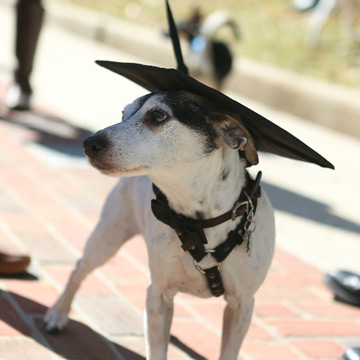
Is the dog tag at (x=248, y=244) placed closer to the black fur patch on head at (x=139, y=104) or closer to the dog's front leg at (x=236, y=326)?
the dog's front leg at (x=236, y=326)

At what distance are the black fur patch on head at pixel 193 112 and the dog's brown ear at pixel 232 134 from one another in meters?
0.03

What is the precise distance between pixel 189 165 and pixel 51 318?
1253 mm

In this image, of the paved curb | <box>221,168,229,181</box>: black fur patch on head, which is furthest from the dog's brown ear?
the paved curb

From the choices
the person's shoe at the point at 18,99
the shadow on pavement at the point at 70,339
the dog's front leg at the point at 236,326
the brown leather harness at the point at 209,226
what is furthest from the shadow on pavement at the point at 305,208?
the brown leather harness at the point at 209,226

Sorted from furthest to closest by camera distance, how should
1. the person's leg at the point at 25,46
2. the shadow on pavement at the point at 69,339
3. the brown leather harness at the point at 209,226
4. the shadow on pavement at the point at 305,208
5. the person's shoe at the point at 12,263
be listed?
1. the person's leg at the point at 25,46
2. the shadow on pavement at the point at 305,208
3. the person's shoe at the point at 12,263
4. the shadow on pavement at the point at 69,339
5. the brown leather harness at the point at 209,226

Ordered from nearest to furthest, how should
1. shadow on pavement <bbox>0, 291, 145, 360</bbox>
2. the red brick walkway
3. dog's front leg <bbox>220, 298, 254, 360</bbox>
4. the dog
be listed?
dog's front leg <bbox>220, 298, 254, 360</bbox>, shadow on pavement <bbox>0, 291, 145, 360</bbox>, the red brick walkway, the dog

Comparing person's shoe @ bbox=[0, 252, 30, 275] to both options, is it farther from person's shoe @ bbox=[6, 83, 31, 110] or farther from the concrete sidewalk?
person's shoe @ bbox=[6, 83, 31, 110]

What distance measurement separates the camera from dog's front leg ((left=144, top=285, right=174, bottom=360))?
9.67 feet

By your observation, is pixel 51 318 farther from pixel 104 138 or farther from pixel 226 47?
pixel 226 47

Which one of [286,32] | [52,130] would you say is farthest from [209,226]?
[286,32]

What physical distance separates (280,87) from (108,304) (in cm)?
729

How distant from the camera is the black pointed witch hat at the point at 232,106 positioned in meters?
2.64

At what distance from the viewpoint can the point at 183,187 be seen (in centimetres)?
279

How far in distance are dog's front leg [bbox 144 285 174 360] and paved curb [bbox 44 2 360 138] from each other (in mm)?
6863
